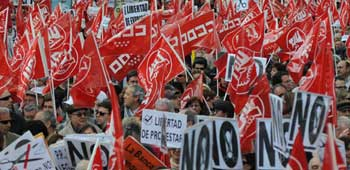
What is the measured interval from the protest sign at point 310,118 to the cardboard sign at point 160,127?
2231 millimetres

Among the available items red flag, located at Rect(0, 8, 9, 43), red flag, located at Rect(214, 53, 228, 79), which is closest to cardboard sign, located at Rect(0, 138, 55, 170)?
red flag, located at Rect(214, 53, 228, 79)

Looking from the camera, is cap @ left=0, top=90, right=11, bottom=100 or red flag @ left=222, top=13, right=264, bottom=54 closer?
cap @ left=0, top=90, right=11, bottom=100

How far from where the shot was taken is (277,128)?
720 cm

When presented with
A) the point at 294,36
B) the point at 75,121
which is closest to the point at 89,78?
the point at 75,121

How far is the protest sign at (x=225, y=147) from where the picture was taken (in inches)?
278

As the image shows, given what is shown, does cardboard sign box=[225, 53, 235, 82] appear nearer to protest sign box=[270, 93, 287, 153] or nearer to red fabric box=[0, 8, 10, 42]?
red fabric box=[0, 8, 10, 42]

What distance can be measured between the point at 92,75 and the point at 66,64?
82.1 inches

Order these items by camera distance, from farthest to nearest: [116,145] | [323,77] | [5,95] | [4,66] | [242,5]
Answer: [242,5] < [4,66] < [5,95] < [323,77] < [116,145]

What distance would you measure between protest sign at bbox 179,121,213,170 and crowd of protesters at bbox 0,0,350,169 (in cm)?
81

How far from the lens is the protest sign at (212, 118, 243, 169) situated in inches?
278

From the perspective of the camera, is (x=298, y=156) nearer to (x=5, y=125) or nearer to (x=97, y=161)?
(x=97, y=161)

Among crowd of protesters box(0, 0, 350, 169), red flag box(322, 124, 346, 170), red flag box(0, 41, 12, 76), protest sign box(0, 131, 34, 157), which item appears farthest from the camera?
red flag box(0, 41, 12, 76)

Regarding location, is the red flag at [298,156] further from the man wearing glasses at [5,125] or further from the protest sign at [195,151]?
the man wearing glasses at [5,125]

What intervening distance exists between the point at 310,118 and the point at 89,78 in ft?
17.4
